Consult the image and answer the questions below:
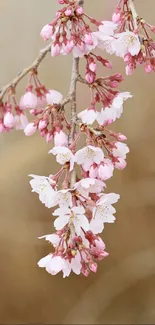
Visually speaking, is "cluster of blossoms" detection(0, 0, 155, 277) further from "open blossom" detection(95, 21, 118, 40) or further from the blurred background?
the blurred background

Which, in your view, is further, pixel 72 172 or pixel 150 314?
pixel 150 314

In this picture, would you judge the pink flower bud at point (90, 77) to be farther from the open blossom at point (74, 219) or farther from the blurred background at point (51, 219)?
the blurred background at point (51, 219)

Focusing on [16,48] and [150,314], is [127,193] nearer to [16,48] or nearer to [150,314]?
[150,314]

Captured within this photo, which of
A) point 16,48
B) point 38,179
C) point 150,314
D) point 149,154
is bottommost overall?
point 150,314

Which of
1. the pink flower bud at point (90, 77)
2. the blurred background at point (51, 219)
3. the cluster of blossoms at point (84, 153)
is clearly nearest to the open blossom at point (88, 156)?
the cluster of blossoms at point (84, 153)

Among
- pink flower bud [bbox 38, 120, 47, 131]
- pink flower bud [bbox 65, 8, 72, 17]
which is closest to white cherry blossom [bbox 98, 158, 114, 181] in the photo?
pink flower bud [bbox 38, 120, 47, 131]

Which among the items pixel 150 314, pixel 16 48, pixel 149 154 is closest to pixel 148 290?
pixel 150 314
